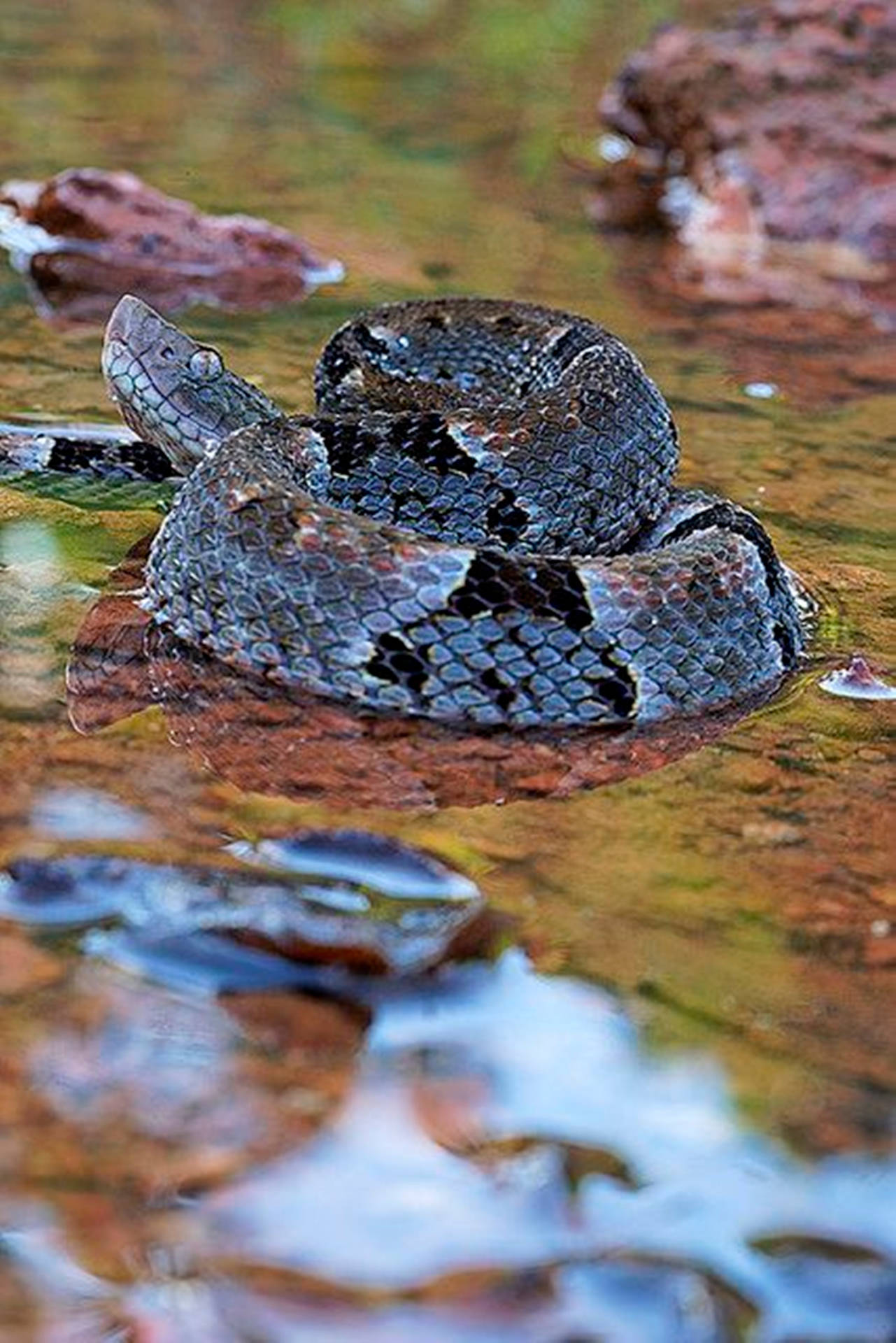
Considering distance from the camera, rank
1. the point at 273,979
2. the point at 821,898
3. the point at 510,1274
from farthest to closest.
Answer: the point at 821,898 < the point at 273,979 < the point at 510,1274

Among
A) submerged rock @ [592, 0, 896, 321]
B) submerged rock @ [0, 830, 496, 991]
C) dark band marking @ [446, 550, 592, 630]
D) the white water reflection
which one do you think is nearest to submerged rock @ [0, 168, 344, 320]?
submerged rock @ [592, 0, 896, 321]

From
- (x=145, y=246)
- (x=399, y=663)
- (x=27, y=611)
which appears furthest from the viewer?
(x=145, y=246)

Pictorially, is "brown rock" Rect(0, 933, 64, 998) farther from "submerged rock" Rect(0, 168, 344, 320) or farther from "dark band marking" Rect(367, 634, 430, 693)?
"submerged rock" Rect(0, 168, 344, 320)

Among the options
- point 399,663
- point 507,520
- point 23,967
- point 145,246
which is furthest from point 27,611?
point 145,246

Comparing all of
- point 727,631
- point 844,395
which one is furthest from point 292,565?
point 844,395

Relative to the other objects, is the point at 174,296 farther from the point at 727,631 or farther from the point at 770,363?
the point at 727,631

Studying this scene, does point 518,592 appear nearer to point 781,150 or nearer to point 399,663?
point 399,663

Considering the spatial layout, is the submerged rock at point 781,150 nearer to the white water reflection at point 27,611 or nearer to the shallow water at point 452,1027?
the shallow water at point 452,1027
